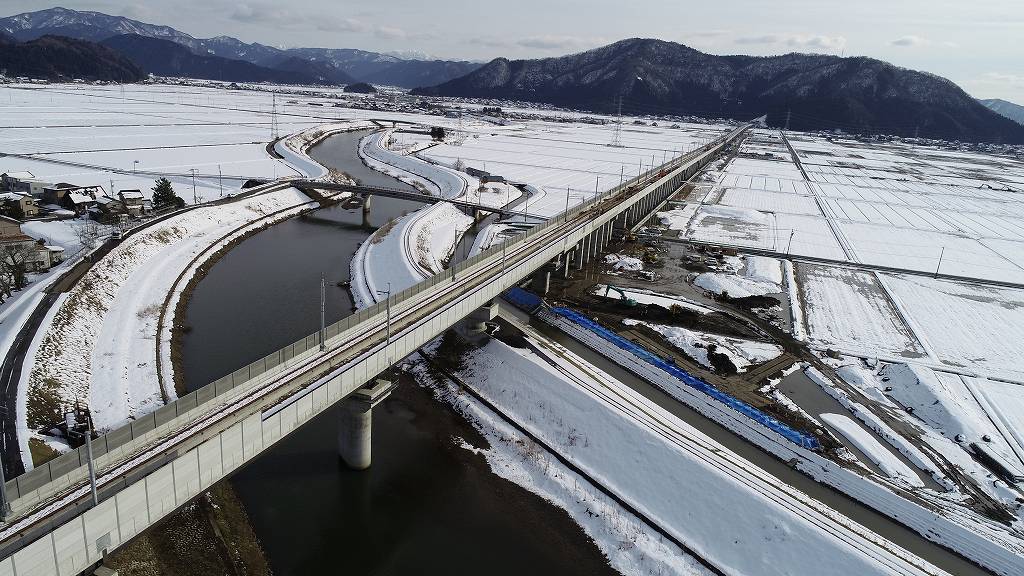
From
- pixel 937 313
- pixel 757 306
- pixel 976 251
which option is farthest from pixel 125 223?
pixel 976 251

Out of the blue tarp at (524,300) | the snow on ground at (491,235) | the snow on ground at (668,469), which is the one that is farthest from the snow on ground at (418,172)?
the snow on ground at (668,469)

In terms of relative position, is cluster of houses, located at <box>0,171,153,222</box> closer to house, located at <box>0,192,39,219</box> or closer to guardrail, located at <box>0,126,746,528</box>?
house, located at <box>0,192,39,219</box>

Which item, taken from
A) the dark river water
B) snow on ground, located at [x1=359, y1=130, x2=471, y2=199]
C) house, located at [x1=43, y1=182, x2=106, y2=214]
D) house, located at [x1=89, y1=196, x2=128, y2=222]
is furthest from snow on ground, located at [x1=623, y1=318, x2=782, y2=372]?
house, located at [x1=43, y1=182, x2=106, y2=214]

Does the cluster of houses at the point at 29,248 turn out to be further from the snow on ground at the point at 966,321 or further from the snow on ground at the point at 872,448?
the snow on ground at the point at 966,321

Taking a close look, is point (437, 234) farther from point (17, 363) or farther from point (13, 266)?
point (17, 363)

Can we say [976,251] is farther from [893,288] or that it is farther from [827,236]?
[893,288]

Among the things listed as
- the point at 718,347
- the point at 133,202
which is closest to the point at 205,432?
→ the point at 718,347

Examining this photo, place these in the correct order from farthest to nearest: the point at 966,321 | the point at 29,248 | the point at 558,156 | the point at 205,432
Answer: the point at 558,156 → the point at 966,321 → the point at 29,248 → the point at 205,432
